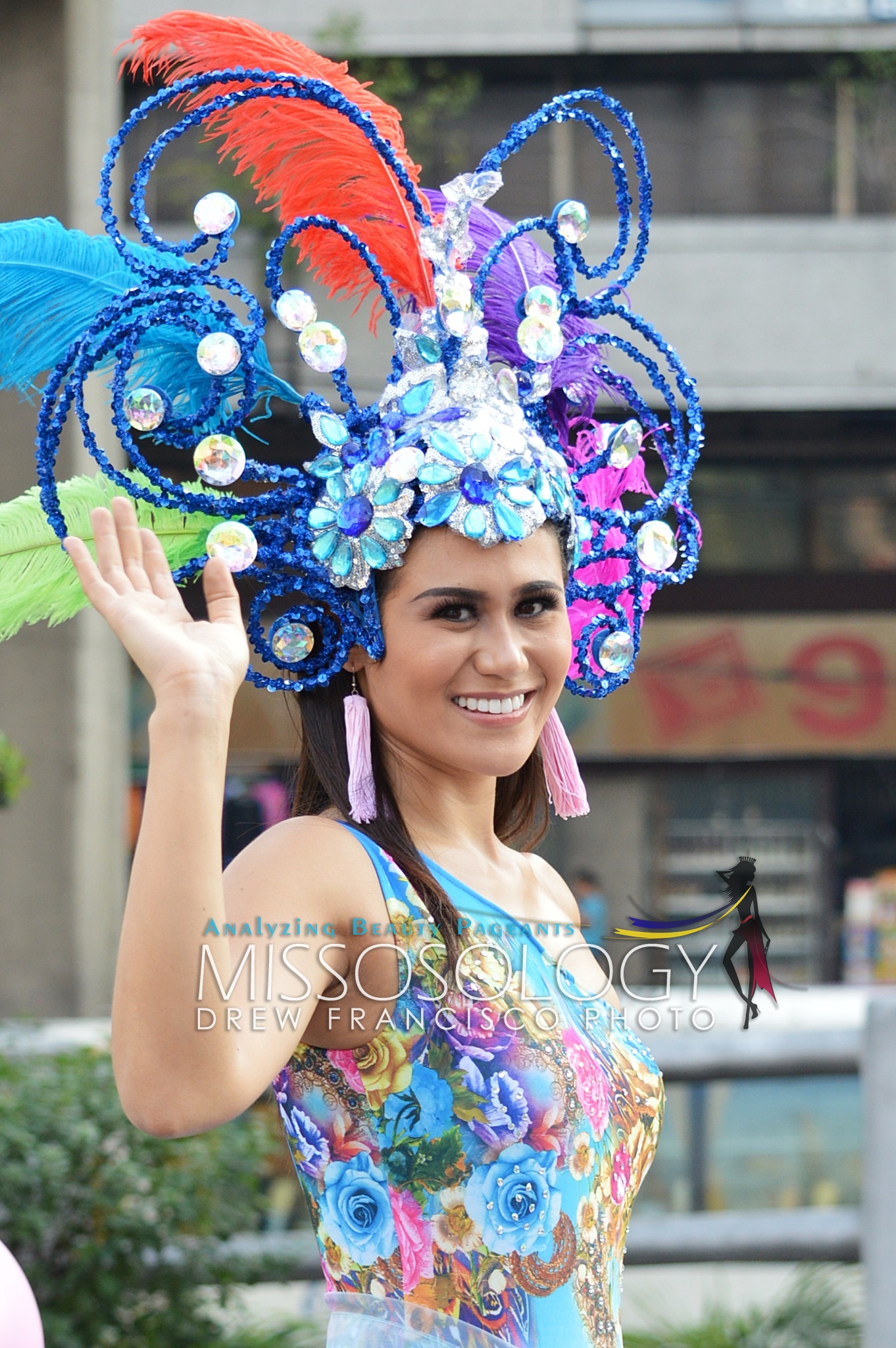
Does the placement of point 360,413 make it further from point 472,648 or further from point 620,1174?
point 620,1174

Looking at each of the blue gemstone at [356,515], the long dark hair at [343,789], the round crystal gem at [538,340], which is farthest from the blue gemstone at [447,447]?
the long dark hair at [343,789]

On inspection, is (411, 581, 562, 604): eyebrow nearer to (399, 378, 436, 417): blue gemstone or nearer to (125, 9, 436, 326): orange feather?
(399, 378, 436, 417): blue gemstone

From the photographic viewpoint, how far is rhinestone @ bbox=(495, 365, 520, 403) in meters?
1.81

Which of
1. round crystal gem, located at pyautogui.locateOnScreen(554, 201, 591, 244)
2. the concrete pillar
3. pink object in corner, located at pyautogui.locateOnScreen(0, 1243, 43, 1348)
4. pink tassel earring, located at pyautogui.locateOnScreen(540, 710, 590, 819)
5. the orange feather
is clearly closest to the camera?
pink object in corner, located at pyautogui.locateOnScreen(0, 1243, 43, 1348)

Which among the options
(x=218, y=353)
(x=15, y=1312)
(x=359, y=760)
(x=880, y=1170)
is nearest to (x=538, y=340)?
(x=218, y=353)

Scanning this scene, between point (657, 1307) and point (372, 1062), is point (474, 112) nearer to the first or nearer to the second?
point (657, 1307)

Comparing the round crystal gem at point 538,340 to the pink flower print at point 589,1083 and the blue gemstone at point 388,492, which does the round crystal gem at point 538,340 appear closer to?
the blue gemstone at point 388,492

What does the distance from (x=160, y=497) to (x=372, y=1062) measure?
0.67 metres

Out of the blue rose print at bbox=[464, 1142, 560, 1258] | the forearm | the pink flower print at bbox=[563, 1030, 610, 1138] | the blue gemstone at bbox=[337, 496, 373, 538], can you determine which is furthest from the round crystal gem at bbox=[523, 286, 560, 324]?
the blue rose print at bbox=[464, 1142, 560, 1258]

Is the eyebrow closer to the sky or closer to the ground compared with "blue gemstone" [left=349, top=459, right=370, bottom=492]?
closer to the ground

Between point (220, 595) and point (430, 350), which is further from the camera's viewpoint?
point (430, 350)

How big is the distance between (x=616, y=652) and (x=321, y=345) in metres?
0.57

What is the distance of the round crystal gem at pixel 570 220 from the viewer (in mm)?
1924

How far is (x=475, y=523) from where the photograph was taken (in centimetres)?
166
